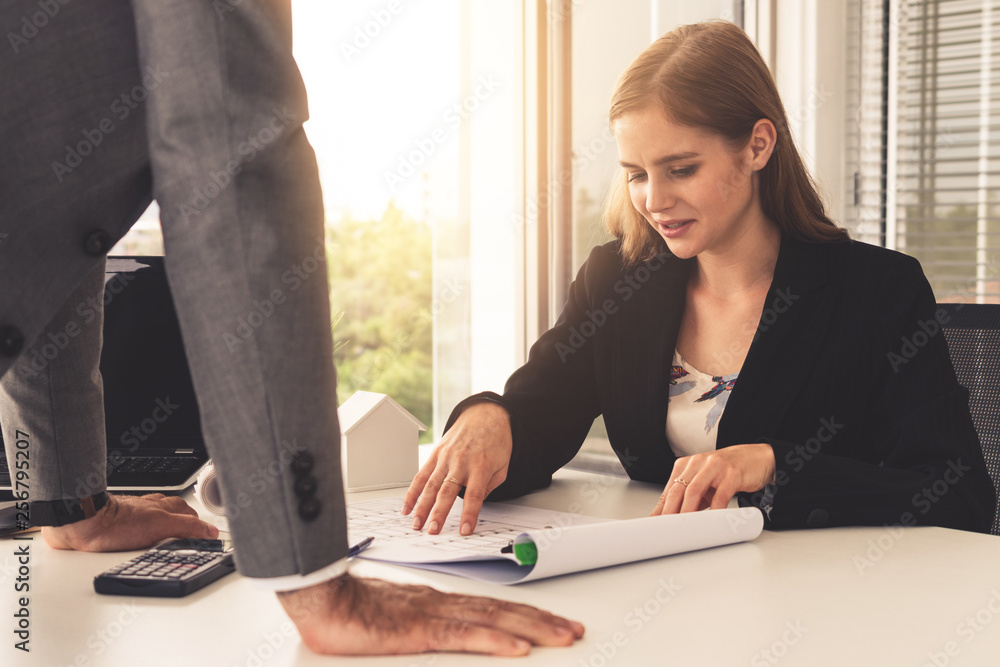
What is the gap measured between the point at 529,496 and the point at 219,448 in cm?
76

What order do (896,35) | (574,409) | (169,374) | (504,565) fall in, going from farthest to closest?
1. (896,35)
2. (574,409)
3. (169,374)
4. (504,565)

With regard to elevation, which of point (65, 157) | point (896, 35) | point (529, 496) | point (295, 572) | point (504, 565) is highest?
point (896, 35)

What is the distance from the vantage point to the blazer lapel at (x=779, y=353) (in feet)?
4.44

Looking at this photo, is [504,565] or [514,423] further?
[514,423]

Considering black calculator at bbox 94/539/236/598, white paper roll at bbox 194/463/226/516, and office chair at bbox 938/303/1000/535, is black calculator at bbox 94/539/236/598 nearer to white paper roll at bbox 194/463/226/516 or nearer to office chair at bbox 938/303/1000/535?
white paper roll at bbox 194/463/226/516

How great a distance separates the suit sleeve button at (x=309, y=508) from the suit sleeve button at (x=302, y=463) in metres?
0.02

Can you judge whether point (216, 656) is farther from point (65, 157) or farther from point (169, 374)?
point (169, 374)

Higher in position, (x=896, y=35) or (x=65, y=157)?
(x=896, y=35)

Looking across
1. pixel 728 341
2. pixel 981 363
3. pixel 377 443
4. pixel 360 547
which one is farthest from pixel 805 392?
pixel 360 547

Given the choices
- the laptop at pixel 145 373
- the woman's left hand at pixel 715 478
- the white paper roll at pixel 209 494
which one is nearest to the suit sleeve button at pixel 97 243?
the white paper roll at pixel 209 494

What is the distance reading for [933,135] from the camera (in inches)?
99.0

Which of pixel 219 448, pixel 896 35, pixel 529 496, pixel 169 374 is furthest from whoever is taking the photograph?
pixel 896 35

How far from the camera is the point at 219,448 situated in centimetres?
57

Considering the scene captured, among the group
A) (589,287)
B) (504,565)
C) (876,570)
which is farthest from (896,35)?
(504,565)
